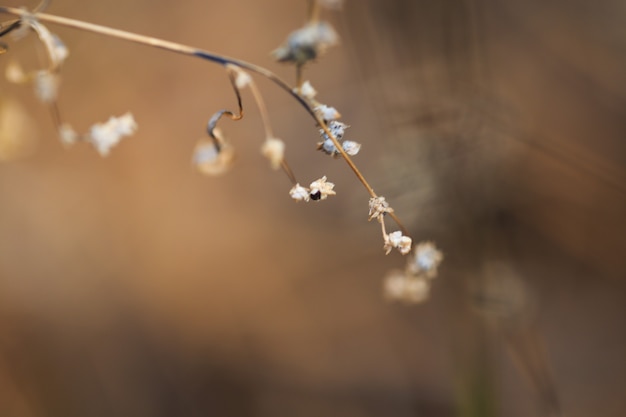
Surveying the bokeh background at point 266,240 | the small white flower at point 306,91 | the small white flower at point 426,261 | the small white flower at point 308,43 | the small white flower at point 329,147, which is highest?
the bokeh background at point 266,240

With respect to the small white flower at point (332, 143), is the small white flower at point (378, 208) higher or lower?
lower

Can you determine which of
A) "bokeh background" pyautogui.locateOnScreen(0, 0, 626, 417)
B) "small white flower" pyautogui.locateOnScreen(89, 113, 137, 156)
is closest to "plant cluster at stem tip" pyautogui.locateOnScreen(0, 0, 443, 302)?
"small white flower" pyautogui.locateOnScreen(89, 113, 137, 156)

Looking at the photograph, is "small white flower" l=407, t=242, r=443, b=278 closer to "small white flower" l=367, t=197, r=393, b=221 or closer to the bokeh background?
"small white flower" l=367, t=197, r=393, b=221

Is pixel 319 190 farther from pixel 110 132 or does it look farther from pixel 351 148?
pixel 110 132

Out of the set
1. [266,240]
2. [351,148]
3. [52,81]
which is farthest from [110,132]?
[266,240]

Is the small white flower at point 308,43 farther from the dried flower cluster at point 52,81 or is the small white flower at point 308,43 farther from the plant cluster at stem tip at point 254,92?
the dried flower cluster at point 52,81

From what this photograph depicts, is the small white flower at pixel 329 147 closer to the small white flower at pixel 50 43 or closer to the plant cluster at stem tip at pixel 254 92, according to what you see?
the plant cluster at stem tip at pixel 254 92

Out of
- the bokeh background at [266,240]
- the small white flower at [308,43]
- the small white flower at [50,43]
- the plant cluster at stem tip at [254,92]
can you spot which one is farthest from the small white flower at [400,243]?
the bokeh background at [266,240]

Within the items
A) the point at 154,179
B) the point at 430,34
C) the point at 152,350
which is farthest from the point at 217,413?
the point at 430,34

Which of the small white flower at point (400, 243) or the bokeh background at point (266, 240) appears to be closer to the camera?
the small white flower at point (400, 243)
